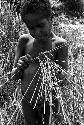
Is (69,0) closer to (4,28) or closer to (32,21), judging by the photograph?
(4,28)

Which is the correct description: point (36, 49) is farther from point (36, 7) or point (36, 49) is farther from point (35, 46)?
point (36, 7)

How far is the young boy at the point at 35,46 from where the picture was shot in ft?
2.73

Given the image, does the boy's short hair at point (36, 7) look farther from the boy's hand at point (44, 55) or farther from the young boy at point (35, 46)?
the boy's hand at point (44, 55)

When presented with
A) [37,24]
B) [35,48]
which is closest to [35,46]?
[35,48]

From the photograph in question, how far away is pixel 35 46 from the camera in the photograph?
0.92m

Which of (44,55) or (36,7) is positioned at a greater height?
(36,7)

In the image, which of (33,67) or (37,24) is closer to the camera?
(37,24)

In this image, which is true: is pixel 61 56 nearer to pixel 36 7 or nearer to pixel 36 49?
pixel 36 49

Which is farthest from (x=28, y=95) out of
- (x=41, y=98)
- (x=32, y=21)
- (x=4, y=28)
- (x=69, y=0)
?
(x=69, y=0)

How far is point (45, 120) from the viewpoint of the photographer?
1.02 metres

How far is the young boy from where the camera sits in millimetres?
833

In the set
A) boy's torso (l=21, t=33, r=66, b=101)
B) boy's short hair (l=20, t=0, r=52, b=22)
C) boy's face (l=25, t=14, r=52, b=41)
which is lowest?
boy's torso (l=21, t=33, r=66, b=101)

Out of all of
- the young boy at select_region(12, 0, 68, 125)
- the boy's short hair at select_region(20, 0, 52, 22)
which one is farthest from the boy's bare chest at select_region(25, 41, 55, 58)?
the boy's short hair at select_region(20, 0, 52, 22)

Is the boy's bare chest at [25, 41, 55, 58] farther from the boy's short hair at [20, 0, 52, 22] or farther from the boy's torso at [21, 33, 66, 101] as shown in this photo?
the boy's short hair at [20, 0, 52, 22]
